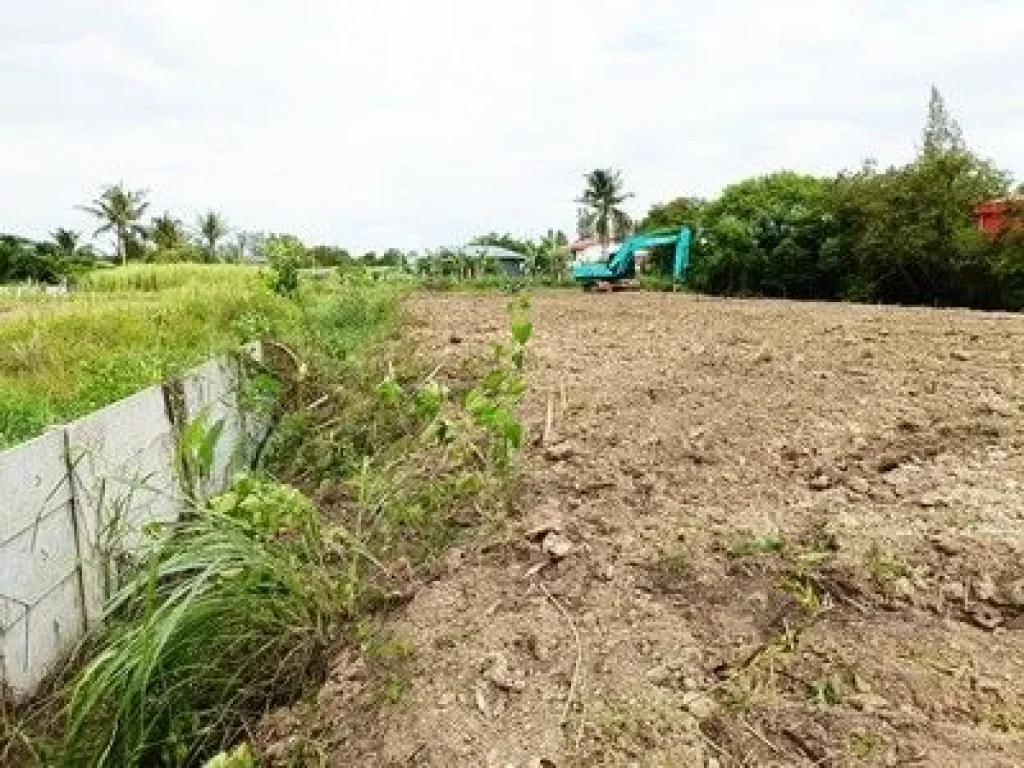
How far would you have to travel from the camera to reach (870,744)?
5.72 ft

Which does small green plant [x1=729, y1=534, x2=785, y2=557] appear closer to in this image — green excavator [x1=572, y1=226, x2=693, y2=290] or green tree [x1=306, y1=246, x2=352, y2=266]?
green tree [x1=306, y1=246, x2=352, y2=266]

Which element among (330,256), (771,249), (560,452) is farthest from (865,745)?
(771,249)

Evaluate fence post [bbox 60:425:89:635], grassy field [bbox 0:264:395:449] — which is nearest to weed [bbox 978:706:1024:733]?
fence post [bbox 60:425:89:635]

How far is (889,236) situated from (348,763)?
17.3 meters

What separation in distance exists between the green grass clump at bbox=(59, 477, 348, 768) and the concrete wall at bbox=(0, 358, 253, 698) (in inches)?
6.6

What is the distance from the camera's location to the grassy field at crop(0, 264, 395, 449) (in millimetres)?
4250

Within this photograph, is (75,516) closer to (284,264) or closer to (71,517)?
(71,517)

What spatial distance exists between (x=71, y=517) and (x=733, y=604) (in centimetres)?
172

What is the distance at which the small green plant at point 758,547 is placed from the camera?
238 cm

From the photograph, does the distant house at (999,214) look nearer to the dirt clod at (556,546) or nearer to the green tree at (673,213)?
the green tree at (673,213)

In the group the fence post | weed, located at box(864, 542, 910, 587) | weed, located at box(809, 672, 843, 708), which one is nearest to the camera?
weed, located at box(809, 672, 843, 708)

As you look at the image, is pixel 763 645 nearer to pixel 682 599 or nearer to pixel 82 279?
pixel 682 599

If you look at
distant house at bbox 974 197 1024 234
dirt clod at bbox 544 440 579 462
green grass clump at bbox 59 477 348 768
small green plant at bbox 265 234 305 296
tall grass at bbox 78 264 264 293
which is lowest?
green grass clump at bbox 59 477 348 768

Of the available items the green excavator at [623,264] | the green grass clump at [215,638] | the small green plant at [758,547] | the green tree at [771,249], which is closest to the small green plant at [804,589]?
the small green plant at [758,547]
